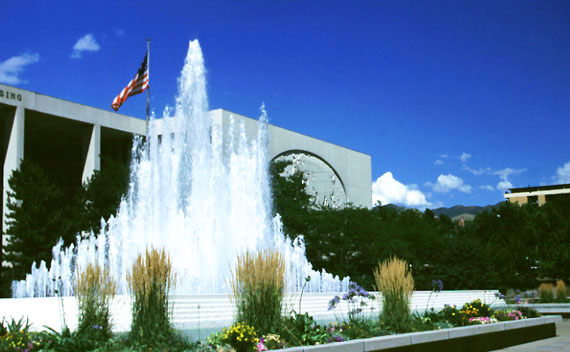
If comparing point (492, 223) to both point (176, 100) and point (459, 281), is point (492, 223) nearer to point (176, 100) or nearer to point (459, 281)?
point (459, 281)

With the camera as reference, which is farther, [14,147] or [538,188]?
[538,188]

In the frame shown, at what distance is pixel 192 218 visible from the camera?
20.5 metres

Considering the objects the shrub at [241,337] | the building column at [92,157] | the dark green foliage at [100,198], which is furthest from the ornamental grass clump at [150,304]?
the building column at [92,157]

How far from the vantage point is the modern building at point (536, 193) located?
89.3 m

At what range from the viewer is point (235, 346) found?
7316mm

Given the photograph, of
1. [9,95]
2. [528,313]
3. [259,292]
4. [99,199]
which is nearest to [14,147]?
[9,95]

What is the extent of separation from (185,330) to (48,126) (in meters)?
32.9

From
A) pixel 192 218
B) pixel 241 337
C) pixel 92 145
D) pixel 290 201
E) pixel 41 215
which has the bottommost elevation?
pixel 241 337

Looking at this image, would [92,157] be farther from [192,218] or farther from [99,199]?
[192,218]

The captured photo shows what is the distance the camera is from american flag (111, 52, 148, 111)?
30.3m

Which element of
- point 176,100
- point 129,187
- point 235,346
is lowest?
point 235,346

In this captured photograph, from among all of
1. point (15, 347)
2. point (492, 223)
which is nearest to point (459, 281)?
point (15, 347)

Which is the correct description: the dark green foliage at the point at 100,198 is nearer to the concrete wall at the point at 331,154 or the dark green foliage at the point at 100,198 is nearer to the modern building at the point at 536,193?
the concrete wall at the point at 331,154

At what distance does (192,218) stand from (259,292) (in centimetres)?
1291
